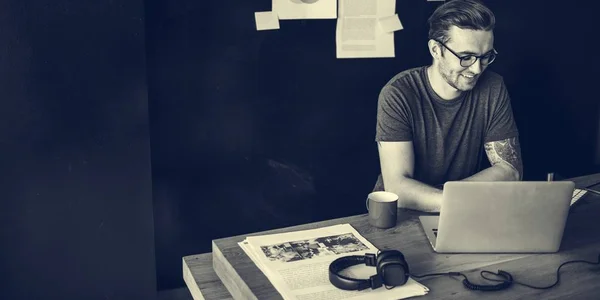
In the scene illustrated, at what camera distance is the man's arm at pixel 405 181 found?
1.94 metres

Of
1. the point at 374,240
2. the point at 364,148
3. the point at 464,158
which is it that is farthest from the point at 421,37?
the point at 374,240

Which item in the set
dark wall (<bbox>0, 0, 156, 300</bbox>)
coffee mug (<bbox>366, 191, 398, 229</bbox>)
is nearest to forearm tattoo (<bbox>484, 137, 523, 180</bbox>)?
coffee mug (<bbox>366, 191, 398, 229</bbox>)

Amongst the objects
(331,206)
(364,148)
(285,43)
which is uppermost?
(285,43)

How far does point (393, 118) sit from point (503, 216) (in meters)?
0.81

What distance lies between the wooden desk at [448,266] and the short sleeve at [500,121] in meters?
0.60

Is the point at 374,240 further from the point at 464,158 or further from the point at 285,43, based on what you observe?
the point at 285,43

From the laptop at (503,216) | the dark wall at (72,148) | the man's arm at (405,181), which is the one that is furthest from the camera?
the dark wall at (72,148)

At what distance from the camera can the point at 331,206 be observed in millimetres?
3127

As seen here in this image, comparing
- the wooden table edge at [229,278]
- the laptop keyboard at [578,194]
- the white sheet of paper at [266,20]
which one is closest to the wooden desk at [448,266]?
the wooden table edge at [229,278]

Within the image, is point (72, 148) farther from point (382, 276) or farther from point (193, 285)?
point (382, 276)

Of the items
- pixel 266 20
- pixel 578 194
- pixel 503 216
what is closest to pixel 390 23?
pixel 266 20

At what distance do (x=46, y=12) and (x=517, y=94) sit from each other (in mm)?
2416

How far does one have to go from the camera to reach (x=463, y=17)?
2258 mm

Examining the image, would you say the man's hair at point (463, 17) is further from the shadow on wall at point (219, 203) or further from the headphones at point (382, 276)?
the headphones at point (382, 276)
